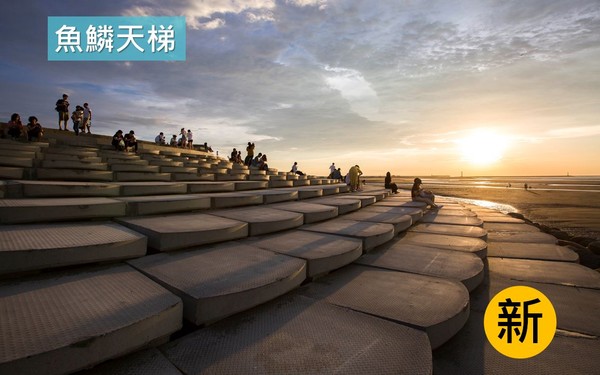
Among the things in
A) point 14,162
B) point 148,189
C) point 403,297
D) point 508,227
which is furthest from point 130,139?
point 508,227

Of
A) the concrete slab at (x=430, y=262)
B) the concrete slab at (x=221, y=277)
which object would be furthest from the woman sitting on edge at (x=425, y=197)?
the concrete slab at (x=221, y=277)

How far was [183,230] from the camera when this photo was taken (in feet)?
9.60

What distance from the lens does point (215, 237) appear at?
10.4ft

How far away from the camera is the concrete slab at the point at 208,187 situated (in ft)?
19.6

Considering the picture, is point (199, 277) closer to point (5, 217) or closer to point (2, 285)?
A: point (2, 285)

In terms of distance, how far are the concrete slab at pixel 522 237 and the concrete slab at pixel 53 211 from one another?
6.23 metres

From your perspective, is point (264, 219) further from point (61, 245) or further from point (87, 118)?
point (87, 118)

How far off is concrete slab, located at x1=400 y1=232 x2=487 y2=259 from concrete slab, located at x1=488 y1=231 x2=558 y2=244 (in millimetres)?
1205

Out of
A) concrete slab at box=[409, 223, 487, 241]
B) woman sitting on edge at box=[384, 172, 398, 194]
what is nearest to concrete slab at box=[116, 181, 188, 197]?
concrete slab at box=[409, 223, 487, 241]

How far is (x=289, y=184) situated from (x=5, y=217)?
27.4ft

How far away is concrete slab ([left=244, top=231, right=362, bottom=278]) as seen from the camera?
9.41 ft

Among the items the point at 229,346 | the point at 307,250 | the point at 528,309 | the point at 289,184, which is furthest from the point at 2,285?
the point at 289,184

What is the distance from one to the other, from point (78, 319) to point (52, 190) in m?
3.31

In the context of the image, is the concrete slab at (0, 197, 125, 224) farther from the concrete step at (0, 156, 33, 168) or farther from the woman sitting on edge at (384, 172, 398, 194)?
the woman sitting on edge at (384, 172, 398, 194)
